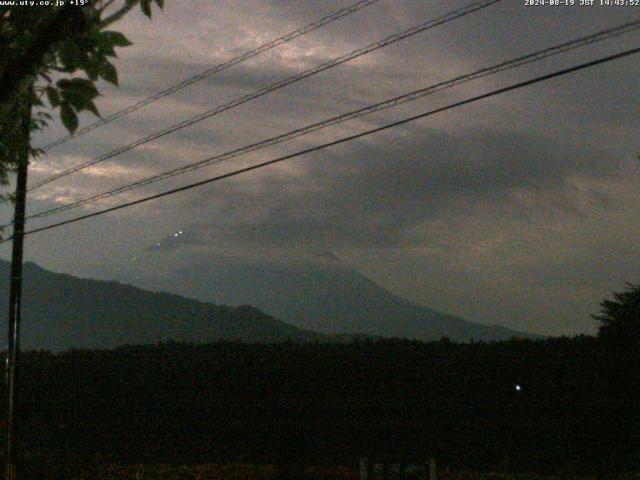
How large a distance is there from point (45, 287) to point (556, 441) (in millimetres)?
132606

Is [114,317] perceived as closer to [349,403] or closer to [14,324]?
[349,403]

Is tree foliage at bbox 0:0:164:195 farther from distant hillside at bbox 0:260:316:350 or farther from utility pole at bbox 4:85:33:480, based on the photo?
distant hillside at bbox 0:260:316:350

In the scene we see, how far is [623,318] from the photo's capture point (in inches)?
542

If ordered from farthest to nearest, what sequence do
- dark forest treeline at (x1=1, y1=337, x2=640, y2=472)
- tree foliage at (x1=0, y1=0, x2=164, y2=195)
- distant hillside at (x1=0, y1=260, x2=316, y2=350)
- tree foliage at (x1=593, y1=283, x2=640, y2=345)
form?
distant hillside at (x1=0, y1=260, x2=316, y2=350) < dark forest treeline at (x1=1, y1=337, x2=640, y2=472) < tree foliage at (x1=593, y1=283, x2=640, y2=345) < tree foliage at (x1=0, y1=0, x2=164, y2=195)

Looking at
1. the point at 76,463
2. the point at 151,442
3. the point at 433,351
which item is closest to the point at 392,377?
the point at 433,351

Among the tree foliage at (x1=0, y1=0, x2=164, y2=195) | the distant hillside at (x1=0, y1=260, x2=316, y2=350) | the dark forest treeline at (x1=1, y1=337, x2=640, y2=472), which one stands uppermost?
the distant hillside at (x1=0, y1=260, x2=316, y2=350)

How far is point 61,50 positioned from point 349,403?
18.1 m

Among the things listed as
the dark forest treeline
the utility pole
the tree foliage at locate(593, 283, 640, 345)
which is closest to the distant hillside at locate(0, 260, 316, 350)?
the dark forest treeline

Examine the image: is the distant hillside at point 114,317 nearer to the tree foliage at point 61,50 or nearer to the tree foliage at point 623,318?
the tree foliage at point 623,318

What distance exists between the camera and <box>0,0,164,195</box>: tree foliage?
365 cm

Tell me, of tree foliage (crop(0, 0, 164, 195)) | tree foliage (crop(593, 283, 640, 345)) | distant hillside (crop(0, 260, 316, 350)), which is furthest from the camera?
distant hillside (crop(0, 260, 316, 350))

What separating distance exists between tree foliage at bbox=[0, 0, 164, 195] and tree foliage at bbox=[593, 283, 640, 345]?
1134 cm

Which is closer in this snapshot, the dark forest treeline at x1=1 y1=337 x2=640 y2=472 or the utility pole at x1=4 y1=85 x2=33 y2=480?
the utility pole at x1=4 y1=85 x2=33 y2=480

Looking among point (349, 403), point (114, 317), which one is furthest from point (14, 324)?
point (114, 317)
